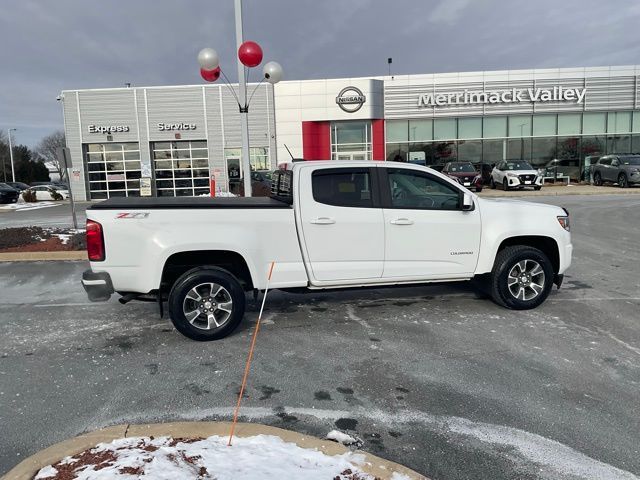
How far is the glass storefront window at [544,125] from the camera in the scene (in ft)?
106

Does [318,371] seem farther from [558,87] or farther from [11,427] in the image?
[558,87]

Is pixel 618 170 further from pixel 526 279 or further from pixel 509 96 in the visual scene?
pixel 526 279

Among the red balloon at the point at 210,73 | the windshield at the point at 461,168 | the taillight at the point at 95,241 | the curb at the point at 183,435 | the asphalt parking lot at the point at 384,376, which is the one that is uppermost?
the red balloon at the point at 210,73

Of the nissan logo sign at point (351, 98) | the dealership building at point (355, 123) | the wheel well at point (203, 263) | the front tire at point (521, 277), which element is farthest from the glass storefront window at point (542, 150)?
the wheel well at point (203, 263)

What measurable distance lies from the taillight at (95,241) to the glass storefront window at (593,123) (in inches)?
1356

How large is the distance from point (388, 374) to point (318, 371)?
620 millimetres

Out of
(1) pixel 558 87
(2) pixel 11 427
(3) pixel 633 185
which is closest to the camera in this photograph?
(2) pixel 11 427

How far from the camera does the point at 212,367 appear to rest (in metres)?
4.59

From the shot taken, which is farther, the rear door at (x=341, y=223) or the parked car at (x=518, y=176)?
the parked car at (x=518, y=176)

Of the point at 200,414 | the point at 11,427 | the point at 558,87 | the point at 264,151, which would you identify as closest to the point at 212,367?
the point at 200,414

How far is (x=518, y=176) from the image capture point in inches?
1066

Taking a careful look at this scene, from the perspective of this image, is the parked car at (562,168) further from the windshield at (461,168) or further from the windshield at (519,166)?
the windshield at (461,168)

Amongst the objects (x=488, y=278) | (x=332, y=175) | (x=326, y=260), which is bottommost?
(x=488, y=278)

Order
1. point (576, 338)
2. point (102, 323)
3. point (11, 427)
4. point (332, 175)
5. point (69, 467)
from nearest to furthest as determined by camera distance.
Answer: point (69, 467)
point (11, 427)
point (576, 338)
point (332, 175)
point (102, 323)
